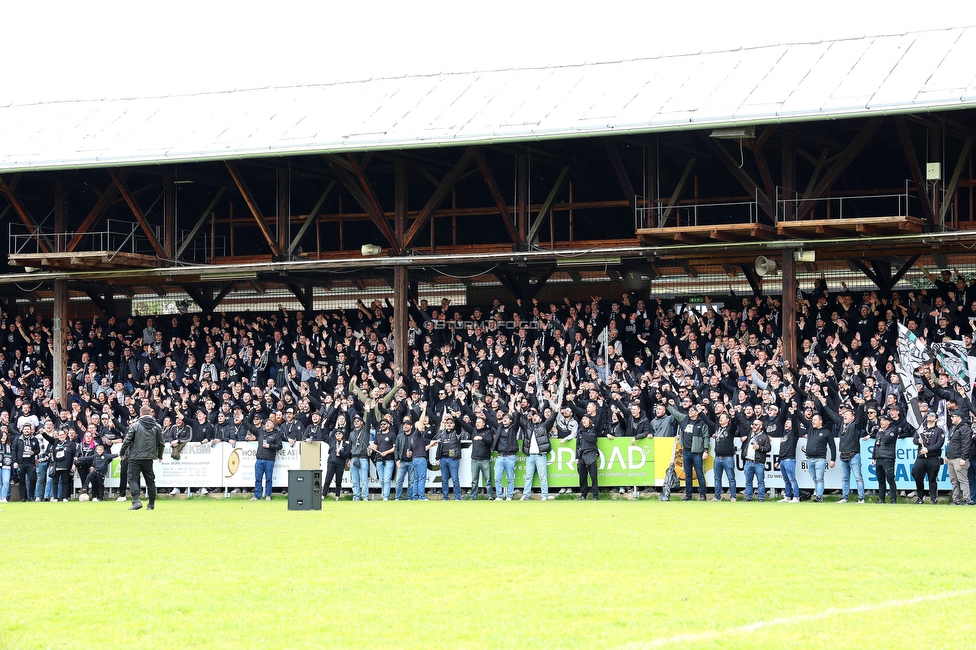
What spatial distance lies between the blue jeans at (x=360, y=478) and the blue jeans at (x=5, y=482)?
789cm

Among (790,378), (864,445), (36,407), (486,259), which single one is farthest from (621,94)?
(36,407)

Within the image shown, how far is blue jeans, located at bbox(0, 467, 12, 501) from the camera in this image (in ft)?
93.8

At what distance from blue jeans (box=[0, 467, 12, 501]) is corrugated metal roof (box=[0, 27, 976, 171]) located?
689 cm

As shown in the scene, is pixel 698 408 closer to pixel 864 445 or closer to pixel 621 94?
pixel 864 445

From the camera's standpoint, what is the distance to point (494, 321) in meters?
30.9

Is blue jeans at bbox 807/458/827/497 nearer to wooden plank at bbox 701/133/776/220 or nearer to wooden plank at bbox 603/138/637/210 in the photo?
wooden plank at bbox 701/133/776/220

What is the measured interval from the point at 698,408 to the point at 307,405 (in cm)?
847

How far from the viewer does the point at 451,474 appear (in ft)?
85.4

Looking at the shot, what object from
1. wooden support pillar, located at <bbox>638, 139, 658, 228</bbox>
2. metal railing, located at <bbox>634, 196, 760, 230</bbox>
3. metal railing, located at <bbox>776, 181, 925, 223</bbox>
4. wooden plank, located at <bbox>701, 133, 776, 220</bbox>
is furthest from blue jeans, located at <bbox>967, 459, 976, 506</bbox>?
wooden support pillar, located at <bbox>638, 139, 658, 228</bbox>

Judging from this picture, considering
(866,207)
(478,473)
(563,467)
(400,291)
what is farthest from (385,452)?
(866,207)

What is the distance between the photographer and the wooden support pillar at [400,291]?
96.7ft

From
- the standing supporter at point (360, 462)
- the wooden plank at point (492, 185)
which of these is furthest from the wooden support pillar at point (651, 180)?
the standing supporter at point (360, 462)

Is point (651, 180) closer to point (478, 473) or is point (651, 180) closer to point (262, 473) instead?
point (478, 473)

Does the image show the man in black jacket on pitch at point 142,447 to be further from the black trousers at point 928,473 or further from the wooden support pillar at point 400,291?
the black trousers at point 928,473
